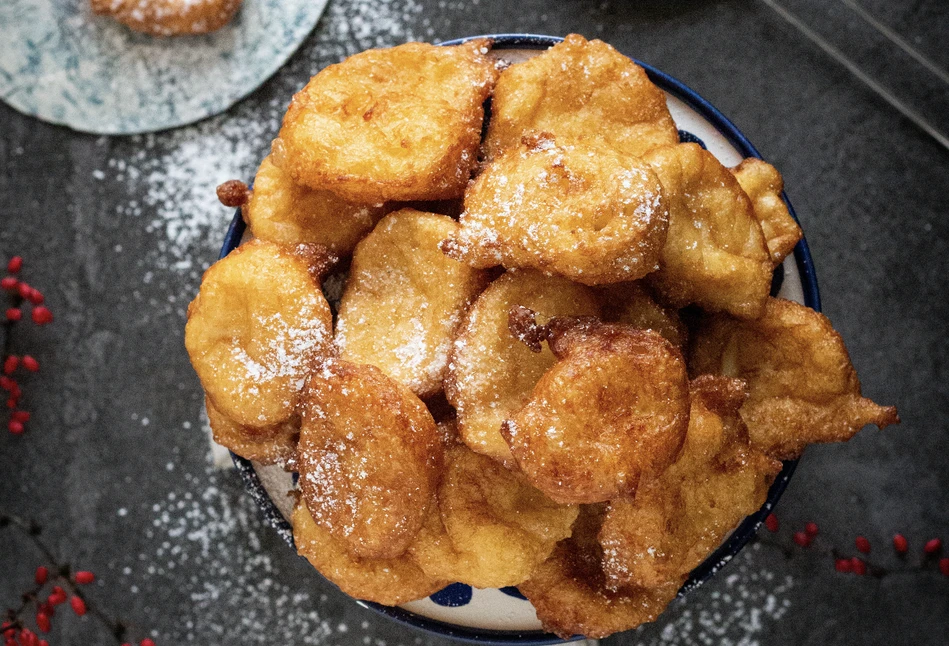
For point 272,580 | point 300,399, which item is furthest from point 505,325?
point 272,580

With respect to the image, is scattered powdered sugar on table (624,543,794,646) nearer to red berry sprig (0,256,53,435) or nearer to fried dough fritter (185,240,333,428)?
fried dough fritter (185,240,333,428)

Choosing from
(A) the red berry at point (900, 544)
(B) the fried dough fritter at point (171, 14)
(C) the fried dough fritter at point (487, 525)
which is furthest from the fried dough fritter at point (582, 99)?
(A) the red berry at point (900, 544)

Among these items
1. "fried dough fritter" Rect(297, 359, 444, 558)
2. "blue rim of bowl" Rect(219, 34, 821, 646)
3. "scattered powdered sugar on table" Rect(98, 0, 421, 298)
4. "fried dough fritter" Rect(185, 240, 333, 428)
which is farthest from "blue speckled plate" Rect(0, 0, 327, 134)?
"fried dough fritter" Rect(297, 359, 444, 558)

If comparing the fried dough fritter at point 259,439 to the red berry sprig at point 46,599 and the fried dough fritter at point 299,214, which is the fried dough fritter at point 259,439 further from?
the red berry sprig at point 46,599

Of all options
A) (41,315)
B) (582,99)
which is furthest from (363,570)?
(41,315)

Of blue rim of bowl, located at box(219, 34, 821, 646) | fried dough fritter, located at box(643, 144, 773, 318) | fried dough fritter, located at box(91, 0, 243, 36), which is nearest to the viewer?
fried dough fritter, located at box(643, 144, 773, 318)

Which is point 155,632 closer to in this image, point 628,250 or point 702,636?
point 702,636
